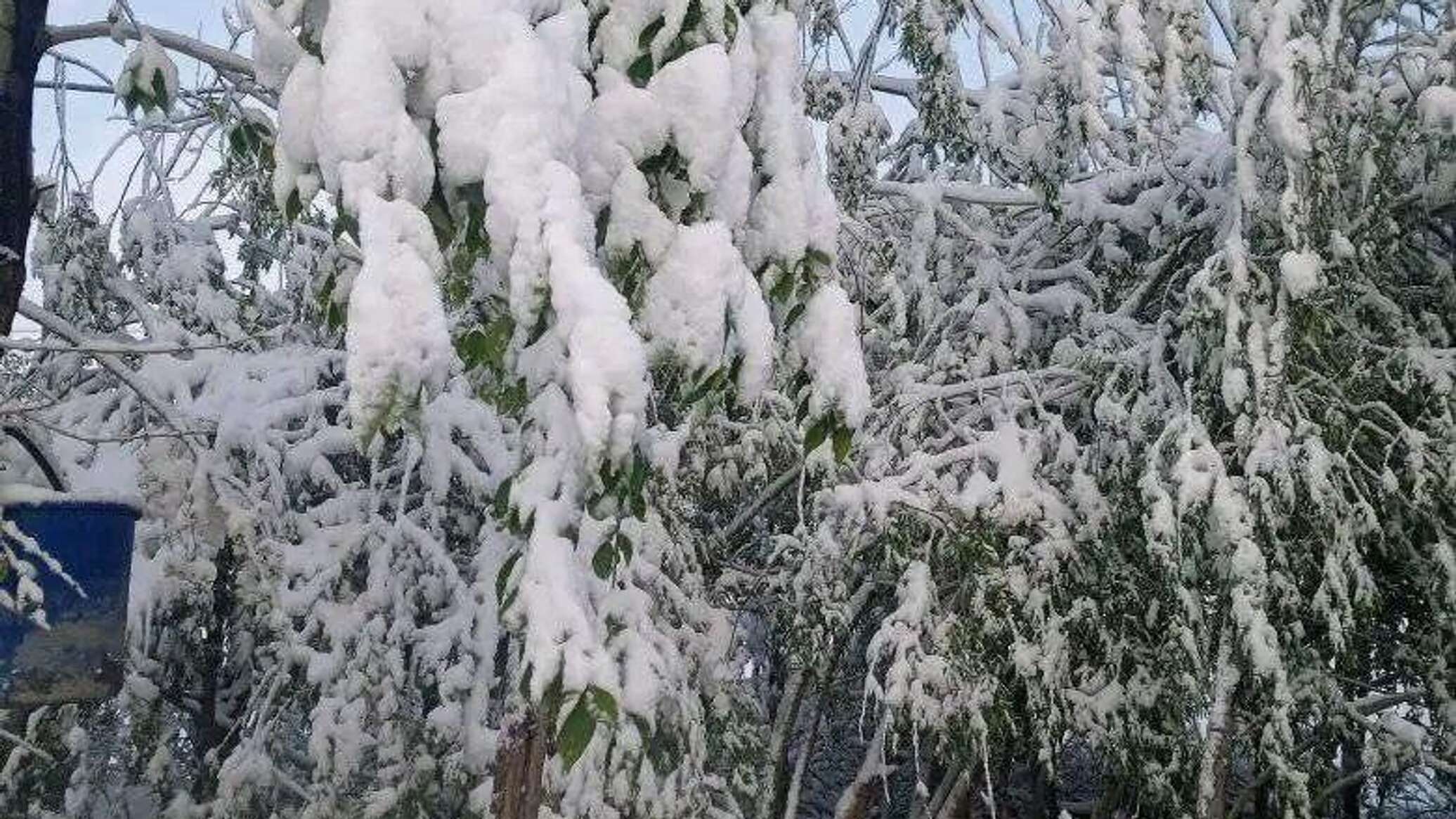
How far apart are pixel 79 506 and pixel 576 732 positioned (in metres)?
1.42

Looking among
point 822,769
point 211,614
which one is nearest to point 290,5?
point 211,614

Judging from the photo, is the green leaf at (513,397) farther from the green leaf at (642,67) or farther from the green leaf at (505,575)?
the green leaf at (642,67)

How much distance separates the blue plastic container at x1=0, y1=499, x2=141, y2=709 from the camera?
2.45 m

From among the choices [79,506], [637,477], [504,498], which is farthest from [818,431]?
[79,506]

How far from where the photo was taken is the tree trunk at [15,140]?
8.36 feet

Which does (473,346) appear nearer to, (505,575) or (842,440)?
(505,575)

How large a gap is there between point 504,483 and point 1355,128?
12.0ft

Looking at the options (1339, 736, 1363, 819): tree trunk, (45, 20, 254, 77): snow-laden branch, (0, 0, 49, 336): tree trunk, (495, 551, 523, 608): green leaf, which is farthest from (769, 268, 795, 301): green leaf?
(1339, 736, 1363, 819): tree trunk

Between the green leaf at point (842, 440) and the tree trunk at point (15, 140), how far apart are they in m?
1.89

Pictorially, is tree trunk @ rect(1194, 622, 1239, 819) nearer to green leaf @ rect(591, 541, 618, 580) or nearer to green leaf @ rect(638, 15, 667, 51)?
green leaf @ rect(591, 541, 618, 580)

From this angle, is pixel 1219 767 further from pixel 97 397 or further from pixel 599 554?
pixel 97 397

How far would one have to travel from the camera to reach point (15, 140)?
2.57 metres

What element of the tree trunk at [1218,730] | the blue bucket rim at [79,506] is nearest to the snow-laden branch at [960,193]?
the tree trunk at [1218,730]

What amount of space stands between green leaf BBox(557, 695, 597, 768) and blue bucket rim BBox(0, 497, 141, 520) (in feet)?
4.37
